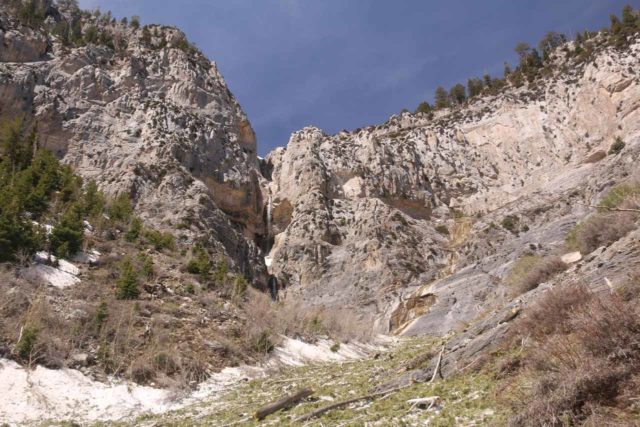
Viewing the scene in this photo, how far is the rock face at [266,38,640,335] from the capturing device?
3822 centimetres

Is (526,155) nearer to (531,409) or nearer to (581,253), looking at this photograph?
(581,253)

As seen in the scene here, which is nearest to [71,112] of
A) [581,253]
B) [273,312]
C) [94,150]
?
[94,150]

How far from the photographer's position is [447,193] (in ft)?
211

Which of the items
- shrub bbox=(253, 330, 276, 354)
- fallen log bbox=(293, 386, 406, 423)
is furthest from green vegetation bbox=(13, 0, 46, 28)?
fallen log bbox=(293, 386, 406, 423)

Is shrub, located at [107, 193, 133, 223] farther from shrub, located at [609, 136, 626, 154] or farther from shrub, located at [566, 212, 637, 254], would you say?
shrub, located at [609, 136, 626, 154]

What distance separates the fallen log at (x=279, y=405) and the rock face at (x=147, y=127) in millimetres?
26794

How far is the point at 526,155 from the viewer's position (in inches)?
2371

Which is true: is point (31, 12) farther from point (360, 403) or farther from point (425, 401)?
point (425, 401)

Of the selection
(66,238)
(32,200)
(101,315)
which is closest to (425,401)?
(101,315)

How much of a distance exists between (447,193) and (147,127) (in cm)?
3994

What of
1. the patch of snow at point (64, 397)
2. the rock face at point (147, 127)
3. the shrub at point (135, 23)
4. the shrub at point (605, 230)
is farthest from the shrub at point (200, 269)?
the shrub at point (135, 23)

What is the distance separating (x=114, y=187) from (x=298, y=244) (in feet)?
73.2

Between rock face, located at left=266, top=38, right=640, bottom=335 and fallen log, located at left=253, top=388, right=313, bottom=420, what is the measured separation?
22.2 meters

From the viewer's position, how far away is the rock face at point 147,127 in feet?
133
